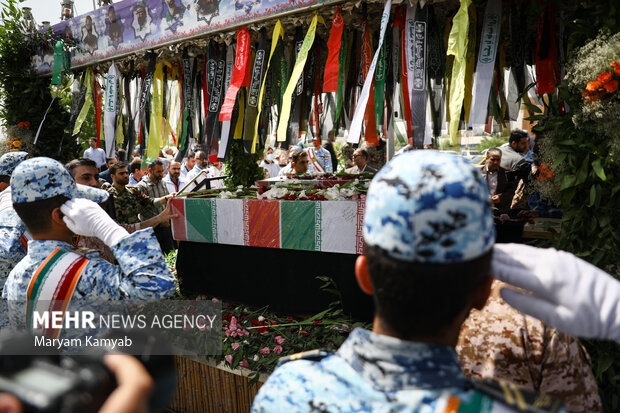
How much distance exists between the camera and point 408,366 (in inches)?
28.3

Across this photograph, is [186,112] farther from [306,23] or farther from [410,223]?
[410,223]

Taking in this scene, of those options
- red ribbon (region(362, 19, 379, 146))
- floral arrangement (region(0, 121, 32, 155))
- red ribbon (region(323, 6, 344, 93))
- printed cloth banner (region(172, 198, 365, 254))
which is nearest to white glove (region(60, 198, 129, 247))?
printed cloth banner (region(172, 198, 365, 254))

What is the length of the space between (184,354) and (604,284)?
2.85 metres

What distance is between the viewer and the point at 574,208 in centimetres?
232

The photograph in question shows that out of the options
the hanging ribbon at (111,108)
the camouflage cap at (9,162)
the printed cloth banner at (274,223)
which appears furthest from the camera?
the hanging ribbon at (111,108)

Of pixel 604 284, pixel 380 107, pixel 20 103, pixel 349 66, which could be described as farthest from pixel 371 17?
pixel 20 103

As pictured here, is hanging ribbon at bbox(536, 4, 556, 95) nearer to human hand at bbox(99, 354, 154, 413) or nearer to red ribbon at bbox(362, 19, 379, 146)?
red ribbon at bbox(362, 19, 379, 146)

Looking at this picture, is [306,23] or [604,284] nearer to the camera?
[604,284]

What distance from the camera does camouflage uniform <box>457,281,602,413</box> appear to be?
112 centimetres

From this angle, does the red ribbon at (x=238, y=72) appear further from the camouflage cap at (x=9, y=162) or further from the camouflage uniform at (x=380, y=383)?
the camouflage uniform at (x=380, y=383)

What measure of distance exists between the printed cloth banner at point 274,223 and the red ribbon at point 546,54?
1.42 meters

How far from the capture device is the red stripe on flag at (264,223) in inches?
136

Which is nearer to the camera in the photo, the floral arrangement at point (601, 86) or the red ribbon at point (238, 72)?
the floral arrangement at point (601, 86)

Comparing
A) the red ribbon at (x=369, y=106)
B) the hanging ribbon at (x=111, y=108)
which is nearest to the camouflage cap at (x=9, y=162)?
the hanging ribbon at (x=111, y=108)
